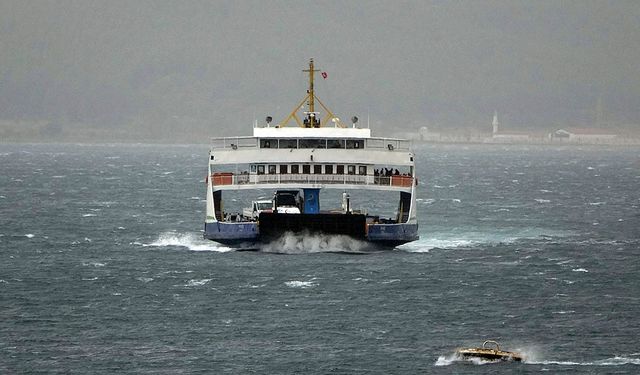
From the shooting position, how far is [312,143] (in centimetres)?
8819

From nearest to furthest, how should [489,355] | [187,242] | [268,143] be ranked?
[489,355]
[268,143]
[187,242]

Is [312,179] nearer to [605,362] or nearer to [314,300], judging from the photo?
[314,300]

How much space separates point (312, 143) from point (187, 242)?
1196cm

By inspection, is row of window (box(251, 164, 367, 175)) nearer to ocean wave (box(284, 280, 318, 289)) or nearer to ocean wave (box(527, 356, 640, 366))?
ocean wave (box(284, 280, 318, 289))

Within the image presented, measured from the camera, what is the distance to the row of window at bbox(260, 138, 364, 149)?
8812 cm

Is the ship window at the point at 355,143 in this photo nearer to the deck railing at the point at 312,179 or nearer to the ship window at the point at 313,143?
the ship window at the point at 313,143

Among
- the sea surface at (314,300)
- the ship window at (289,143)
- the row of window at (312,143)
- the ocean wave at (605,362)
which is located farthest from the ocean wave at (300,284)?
the ocean wave at (605,362)

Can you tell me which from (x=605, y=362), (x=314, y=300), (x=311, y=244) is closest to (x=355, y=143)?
(x=311, y=244)

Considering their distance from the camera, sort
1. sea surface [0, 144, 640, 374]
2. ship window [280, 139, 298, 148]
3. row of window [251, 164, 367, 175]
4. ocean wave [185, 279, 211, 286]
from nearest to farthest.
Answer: sea surface [0, 144, 640, 374] → ocean wave [185, 279, 211, 286] → row of window [251, 164, 367, 175] → ship window [280, 139, 298, 148]

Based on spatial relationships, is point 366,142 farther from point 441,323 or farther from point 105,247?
point 441,323

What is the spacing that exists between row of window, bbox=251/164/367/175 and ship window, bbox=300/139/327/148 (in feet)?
4.28

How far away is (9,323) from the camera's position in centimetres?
6084

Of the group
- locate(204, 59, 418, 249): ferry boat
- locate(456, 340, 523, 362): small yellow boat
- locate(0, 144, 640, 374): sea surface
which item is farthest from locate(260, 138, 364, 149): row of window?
locate(456, 340, 523, 362): small yellow boat

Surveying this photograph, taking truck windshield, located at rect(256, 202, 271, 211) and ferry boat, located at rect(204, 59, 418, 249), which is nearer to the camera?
ferry boat, located at rect(204, 59, 418, 249)
